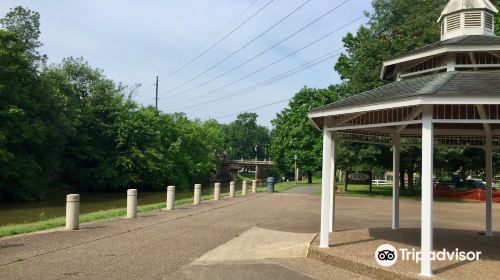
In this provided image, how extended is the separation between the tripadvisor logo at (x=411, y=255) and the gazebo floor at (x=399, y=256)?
122 mm

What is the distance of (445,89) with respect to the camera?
808 cm

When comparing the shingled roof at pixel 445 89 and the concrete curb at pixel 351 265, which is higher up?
the shingled roof at pixel 445 89

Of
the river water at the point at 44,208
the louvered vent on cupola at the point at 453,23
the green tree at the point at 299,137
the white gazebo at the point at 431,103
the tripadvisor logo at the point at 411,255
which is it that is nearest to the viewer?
the white gazebo at the point at 431,103

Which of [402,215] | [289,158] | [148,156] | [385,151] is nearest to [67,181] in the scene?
[148,156]

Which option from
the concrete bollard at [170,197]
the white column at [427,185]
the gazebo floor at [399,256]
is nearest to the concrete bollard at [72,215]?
the concrete bollard at [170,197]

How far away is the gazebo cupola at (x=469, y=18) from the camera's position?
39.3ft

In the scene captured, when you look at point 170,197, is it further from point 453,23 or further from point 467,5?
point 467,5

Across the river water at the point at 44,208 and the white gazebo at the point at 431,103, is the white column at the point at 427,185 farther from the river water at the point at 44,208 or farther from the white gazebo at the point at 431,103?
the river water at the point at 44,208

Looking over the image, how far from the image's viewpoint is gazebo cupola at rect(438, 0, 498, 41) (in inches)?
471

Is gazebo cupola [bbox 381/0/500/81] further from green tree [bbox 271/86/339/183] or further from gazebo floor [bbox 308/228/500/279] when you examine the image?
green tree [bbox 271/86/339/183]

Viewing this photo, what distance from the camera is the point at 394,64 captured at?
12.1m

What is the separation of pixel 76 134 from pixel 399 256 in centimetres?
4390

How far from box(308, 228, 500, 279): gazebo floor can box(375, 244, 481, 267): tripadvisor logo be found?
0.12 meters

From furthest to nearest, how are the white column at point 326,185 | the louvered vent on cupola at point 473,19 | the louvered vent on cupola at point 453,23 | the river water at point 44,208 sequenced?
1. the river water at point 44,208
2. the louvered vent on cupola at point 453,23
3. the louvered vent on cupola at point 473,19
4. the white column at point 326,185
